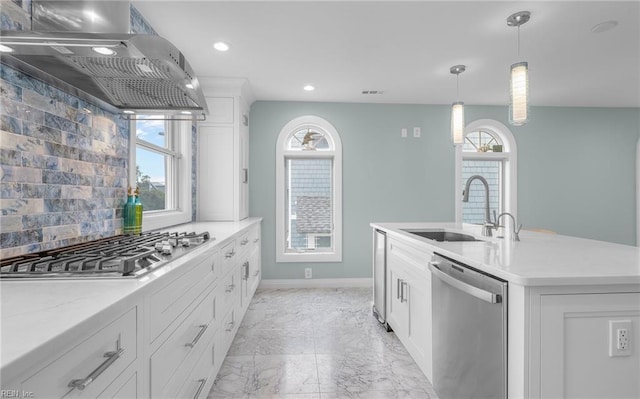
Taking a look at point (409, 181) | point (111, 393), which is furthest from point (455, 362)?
point (409, 181)

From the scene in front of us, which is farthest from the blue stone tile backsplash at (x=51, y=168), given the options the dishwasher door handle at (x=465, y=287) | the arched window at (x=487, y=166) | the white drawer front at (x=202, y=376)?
the arched window at (x=487, y=166)

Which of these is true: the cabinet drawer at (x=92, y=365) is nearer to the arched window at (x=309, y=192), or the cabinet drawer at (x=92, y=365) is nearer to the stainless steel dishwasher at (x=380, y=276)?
the stainless steel dishwasher at (x=380, y=276)

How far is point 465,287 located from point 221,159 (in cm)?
290

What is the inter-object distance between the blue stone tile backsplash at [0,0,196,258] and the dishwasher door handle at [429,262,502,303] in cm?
186

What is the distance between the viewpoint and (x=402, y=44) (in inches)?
104

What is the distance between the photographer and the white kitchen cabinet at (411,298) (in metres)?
1.86

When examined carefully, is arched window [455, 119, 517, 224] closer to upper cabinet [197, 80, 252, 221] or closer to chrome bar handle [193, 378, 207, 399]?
upper cabinet [197, 80, 252, 221]

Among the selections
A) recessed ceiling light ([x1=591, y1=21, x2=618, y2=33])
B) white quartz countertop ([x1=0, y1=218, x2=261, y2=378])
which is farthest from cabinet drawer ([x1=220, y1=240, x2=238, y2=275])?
recessed ceiling light ([x1=591, y1=21, x2=618, y2=33])

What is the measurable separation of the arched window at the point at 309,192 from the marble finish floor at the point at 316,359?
1.11 metres

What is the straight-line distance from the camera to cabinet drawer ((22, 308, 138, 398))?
60 centimetres

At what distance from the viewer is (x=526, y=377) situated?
107cm

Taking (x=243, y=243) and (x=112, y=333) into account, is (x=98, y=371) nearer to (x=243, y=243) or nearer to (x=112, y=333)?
(x=112, y=333)

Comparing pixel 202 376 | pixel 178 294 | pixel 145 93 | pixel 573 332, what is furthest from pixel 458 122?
pixel 202 376

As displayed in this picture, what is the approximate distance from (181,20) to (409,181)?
3265mm
